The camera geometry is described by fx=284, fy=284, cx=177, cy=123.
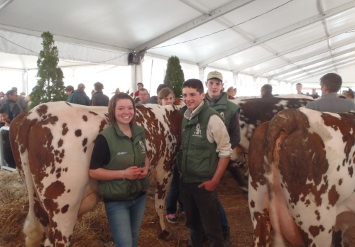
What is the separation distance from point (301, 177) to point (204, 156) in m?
0.78

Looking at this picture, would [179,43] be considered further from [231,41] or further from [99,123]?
[99,123]

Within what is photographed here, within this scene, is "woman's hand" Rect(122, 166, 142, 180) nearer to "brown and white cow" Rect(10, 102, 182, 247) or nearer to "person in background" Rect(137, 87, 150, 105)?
"brown and white cow" Rect(10, 102, 182, 247)

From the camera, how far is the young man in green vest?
239 cm

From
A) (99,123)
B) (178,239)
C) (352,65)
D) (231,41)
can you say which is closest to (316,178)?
(99,123)

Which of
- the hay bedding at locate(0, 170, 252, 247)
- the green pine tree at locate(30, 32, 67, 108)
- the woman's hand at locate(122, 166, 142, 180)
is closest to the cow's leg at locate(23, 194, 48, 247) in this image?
the hay bedding at locate(0, 170, 252, 247)

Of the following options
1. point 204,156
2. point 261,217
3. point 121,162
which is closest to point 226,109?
point 204,156

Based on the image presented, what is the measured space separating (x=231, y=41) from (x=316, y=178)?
1130cm

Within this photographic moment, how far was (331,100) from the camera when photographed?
10.3 feet

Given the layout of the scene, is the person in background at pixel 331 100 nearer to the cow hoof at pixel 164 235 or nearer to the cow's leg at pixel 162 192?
the cow's leg at pixel 162 192

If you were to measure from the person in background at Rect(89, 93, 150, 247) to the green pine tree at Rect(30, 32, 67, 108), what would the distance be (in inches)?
115

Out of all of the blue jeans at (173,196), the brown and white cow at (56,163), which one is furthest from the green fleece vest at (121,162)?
the blue jeans at (173,196)

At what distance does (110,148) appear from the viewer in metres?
2.09

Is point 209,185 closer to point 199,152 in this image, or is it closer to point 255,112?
point 199,152

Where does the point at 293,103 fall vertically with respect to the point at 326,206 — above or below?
above
